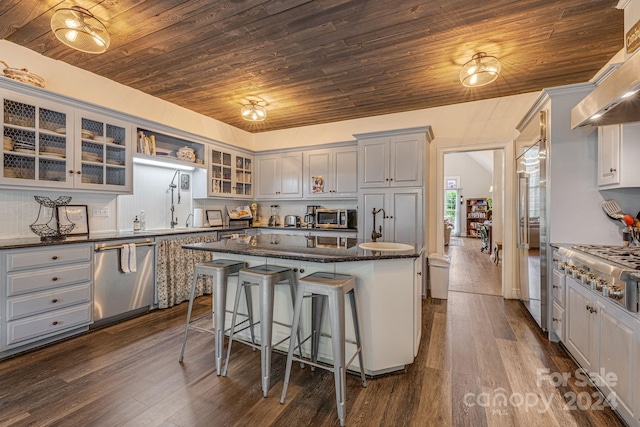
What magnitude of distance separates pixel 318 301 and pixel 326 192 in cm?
284

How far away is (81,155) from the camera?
9.65ft

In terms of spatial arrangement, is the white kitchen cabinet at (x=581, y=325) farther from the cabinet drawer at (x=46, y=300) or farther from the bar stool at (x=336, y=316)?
the cabinet drawer at (x=46, y=300)

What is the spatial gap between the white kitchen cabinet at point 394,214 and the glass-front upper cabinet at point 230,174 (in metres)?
2.24

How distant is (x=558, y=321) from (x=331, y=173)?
11.0 ft

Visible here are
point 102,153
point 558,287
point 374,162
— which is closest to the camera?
point 558,287

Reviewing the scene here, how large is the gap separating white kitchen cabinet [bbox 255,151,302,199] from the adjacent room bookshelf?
9.58m

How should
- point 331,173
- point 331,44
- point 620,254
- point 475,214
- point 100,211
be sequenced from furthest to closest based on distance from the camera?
point 475,214
point 331,173
point 100,211
point 331,44
point 620,254

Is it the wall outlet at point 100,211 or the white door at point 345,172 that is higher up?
the white door at point 345,172

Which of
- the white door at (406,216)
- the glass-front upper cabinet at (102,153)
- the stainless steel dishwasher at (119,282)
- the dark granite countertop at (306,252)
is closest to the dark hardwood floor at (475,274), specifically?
the white door at (406,216)

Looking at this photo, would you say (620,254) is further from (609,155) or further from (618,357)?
(609,155)

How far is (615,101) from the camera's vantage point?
1.55m

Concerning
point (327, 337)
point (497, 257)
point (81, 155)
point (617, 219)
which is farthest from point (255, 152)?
point (497, 257)

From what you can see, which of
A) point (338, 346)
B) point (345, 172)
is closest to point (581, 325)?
point (338, 346)

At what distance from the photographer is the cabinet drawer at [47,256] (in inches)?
90.0
